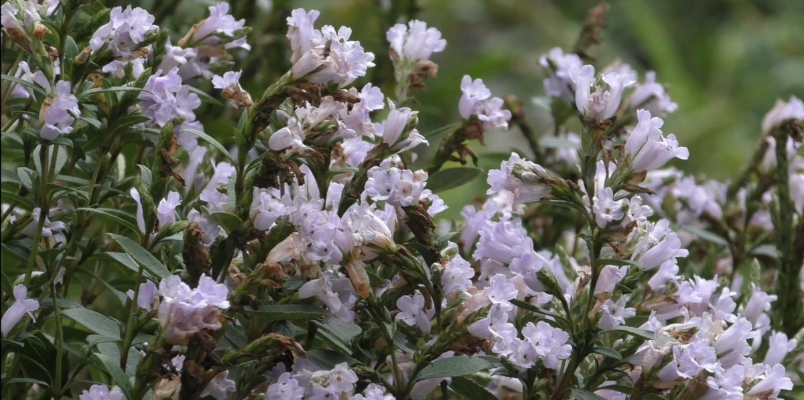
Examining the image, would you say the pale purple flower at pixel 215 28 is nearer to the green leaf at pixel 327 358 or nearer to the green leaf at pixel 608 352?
the green leaf at pixel 327 358

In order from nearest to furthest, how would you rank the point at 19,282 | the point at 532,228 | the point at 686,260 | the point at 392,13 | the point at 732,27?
the point at 19,282 → the point at 686,260 → the point at 532,228 → the point at 392,13 → the point at 732,27

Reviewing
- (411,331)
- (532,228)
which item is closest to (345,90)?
(411,331)

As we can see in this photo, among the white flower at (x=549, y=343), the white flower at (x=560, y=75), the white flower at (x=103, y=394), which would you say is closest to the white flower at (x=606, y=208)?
the white flower at (x=549, y=343)

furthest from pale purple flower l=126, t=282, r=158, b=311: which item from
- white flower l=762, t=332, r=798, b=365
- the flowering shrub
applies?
white flower l=762, t=332, r=798, b=365

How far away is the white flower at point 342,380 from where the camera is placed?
2.68 ft

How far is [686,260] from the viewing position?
1487 millimetres

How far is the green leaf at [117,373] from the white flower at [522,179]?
0.38 meters

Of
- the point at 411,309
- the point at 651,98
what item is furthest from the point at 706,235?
the point at 411,309

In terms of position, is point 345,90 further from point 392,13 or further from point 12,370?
point 392,13

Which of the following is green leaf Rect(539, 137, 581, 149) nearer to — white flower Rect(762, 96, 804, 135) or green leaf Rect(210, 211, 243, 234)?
white flower Rect(762, 96, 804, 135)

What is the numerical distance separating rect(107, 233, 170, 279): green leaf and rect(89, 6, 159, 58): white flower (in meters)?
0.22

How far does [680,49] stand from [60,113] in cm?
462

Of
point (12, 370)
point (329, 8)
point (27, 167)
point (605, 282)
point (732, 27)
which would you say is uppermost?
point (732, 27)

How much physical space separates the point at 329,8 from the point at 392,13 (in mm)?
1717
